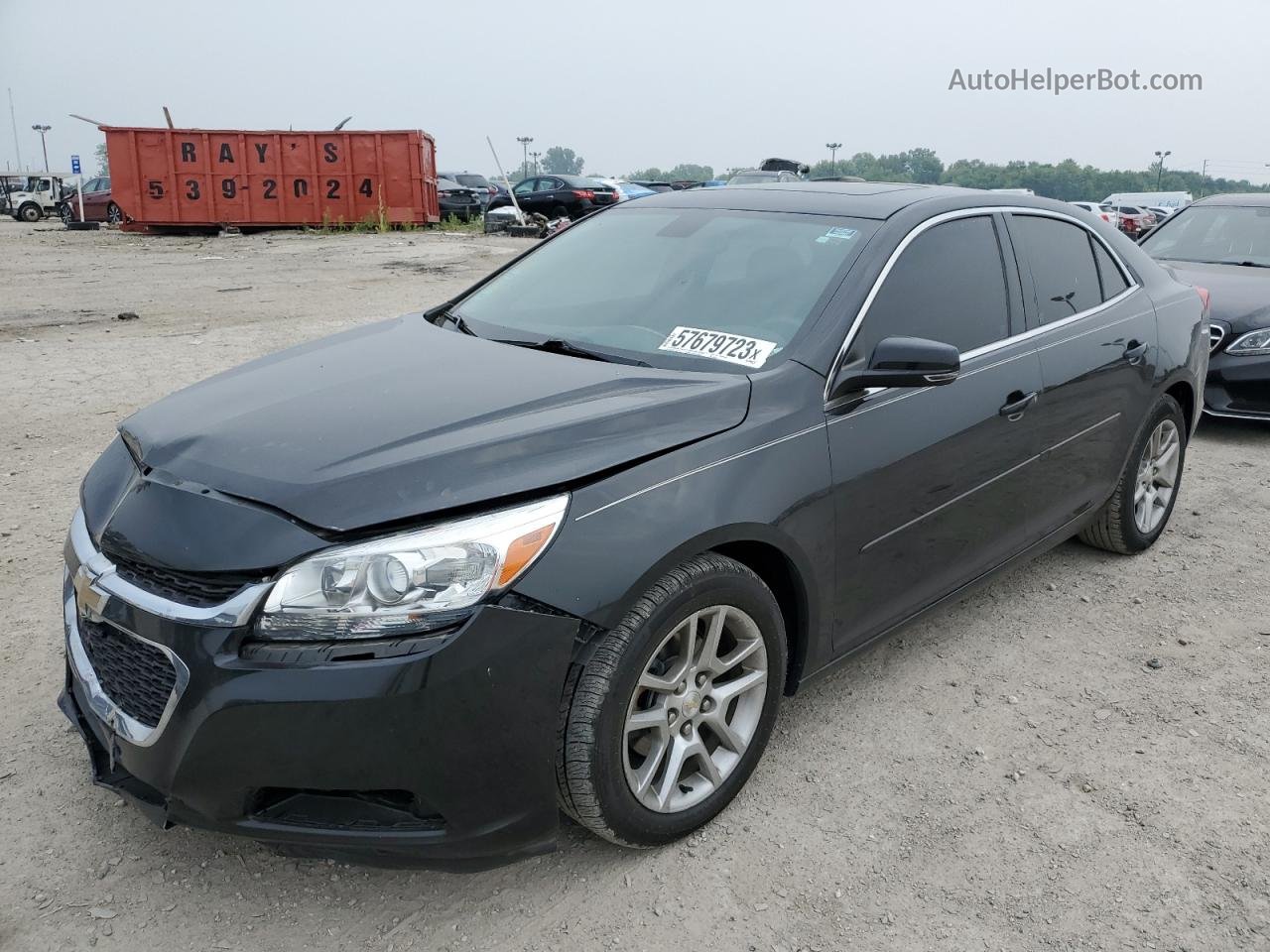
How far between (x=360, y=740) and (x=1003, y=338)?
2514 millimetres

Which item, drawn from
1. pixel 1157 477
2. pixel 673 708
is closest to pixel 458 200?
pixel 1157 477

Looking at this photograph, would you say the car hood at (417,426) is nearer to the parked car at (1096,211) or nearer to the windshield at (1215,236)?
the parked car at (1096,211)

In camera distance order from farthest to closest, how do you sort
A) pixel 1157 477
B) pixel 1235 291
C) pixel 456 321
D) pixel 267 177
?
pixel 267 177 → pixel 1235 291 → pixel 1157 477 → pixel 456 321

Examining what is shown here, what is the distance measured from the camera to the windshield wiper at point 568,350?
10.0ft

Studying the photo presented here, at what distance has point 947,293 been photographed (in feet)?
11.1

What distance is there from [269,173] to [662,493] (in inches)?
1046

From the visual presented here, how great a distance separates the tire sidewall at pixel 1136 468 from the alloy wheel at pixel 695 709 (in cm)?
242

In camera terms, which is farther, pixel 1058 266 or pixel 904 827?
pixel 1058 266

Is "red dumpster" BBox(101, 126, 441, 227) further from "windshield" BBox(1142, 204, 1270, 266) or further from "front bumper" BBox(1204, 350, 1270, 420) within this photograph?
"front bumper" BBox(1204, 350, 1270, 420)

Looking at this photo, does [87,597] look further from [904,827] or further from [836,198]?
[836,198]

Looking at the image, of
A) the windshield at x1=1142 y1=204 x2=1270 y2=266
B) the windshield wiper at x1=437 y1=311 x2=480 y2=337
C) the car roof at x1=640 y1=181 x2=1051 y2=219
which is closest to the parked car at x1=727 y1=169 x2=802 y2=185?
the car roof at x1=640 y1=181 x2=1051 y2=219

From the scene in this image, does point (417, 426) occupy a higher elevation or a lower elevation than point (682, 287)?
lower

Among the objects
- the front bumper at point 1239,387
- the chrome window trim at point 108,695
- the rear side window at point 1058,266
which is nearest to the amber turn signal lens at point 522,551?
the chrome window trim at point 108,695

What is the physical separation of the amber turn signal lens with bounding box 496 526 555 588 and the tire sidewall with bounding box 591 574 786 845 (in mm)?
323
